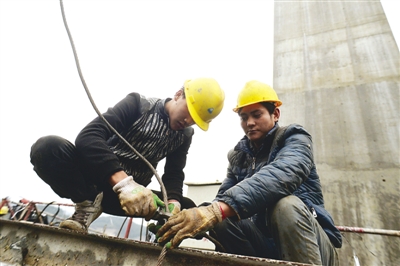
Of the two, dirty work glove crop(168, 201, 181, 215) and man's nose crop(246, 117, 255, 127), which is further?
man's nose crop(246, 117, 255, 127)

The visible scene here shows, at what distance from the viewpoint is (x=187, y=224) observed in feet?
3.05

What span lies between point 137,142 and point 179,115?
1.32 ft

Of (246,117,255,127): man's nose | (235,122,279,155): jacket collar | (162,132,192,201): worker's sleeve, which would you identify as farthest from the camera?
(162,132,192,201): worker's sleeve

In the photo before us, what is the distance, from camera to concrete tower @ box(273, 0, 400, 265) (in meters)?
3.17

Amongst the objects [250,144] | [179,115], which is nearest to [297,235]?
[250,144]

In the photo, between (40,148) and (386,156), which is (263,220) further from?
(386,156)

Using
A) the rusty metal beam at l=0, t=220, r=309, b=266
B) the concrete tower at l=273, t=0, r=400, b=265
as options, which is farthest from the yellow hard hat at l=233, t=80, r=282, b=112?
the concrete tower at l=273, t=0, r=400, b=265

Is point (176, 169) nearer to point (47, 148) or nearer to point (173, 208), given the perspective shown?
point (173, 208)

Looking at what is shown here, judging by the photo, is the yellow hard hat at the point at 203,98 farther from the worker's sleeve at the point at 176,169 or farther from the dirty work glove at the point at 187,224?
the dirty work glove at the point at 187,224

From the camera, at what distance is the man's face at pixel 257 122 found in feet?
5.30

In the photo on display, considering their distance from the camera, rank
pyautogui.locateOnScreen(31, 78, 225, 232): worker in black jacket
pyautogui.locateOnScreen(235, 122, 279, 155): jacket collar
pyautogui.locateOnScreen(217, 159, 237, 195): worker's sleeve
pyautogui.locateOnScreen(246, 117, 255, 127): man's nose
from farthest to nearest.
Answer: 1. pyautogui.locateOnScreen(217, 159, 237, 195): worker's sleeve
2. pyautogui.locateOnScreen(246, 117, 255, 127): man's nose
3. pyautogui.locateOnScreen(235, 122, 279, 155): jacket collar
4. pyautogui.locateOnScreen(31, 78, 225, 232): worker in black jacket

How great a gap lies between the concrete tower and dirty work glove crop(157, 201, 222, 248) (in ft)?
10.3

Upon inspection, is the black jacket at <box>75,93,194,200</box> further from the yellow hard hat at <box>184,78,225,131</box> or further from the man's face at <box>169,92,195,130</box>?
the yellow hard hat at <box>184,78,225,131</box>

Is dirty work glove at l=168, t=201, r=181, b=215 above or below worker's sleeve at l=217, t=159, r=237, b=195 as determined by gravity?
above
